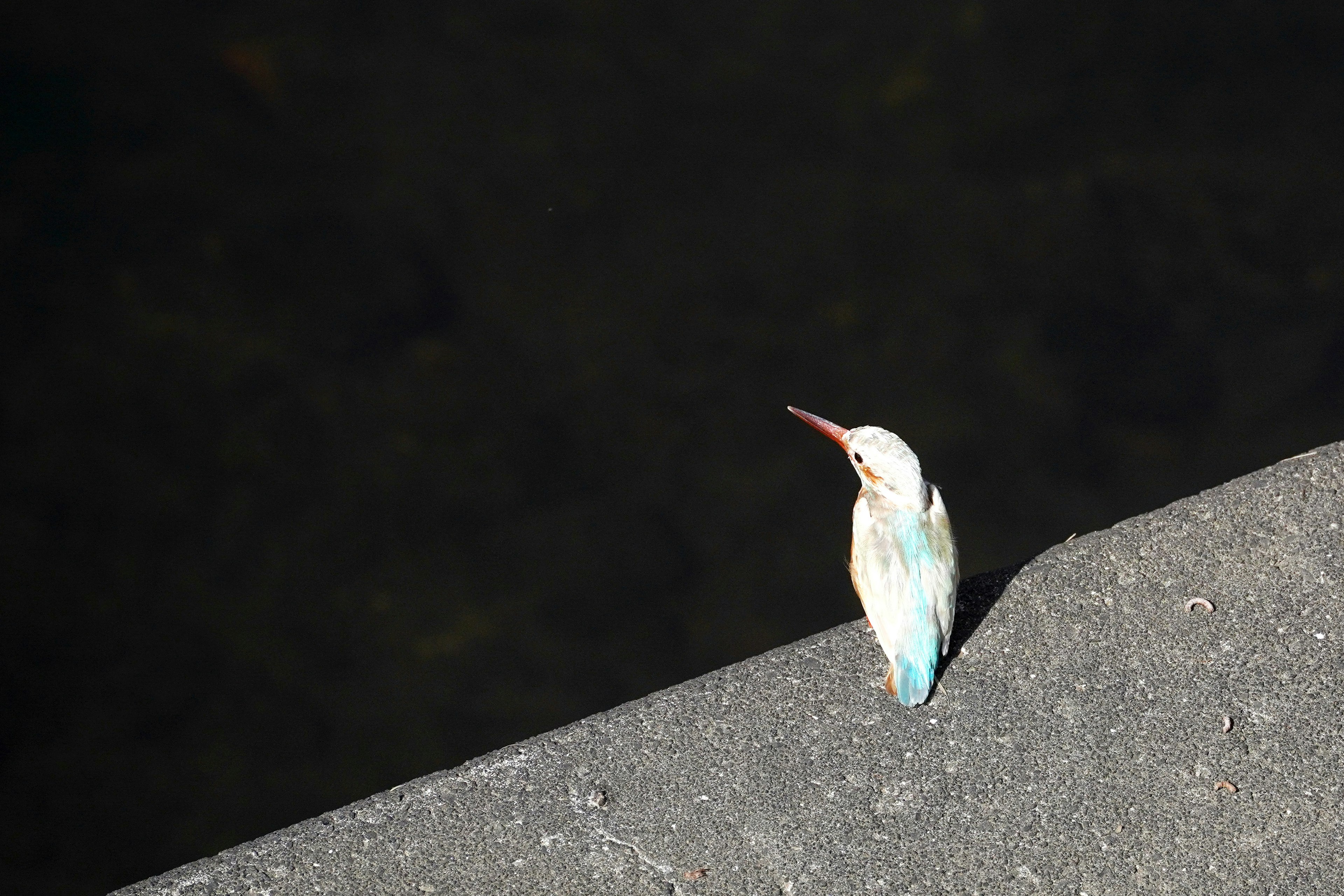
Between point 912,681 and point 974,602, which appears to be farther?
point 974,602

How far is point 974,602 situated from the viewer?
304 centimetres

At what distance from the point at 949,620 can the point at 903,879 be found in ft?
1.89

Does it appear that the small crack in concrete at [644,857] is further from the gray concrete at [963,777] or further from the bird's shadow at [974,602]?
the bird's shadow at [974,602]

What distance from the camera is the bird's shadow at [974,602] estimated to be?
2926 mm

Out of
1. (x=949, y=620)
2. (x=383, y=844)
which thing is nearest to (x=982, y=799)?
(x=949, y=620)

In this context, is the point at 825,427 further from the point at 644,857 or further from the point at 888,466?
the point at 644,857

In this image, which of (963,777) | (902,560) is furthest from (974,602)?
(963,777)

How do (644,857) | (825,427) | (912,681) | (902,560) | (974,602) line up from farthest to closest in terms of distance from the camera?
1. (825,427)
2. (974,602)
3. (902,560)
4. (912,681)
5. (644,857)

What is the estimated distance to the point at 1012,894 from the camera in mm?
2504

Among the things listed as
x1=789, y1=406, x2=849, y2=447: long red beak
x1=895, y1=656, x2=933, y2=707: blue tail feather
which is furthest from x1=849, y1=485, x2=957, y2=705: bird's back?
x1=789, y1=406, x2=849, y2=447: long red beak

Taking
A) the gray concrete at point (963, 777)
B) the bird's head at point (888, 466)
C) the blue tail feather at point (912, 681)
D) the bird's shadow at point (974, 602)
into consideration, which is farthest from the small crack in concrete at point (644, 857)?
Answer: the bird's head at point (888, 466)

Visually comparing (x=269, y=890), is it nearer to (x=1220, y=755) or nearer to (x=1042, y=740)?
(x=1042, y=740)

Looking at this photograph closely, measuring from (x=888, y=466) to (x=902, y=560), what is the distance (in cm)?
26

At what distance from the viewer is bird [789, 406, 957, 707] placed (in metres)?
2.79
